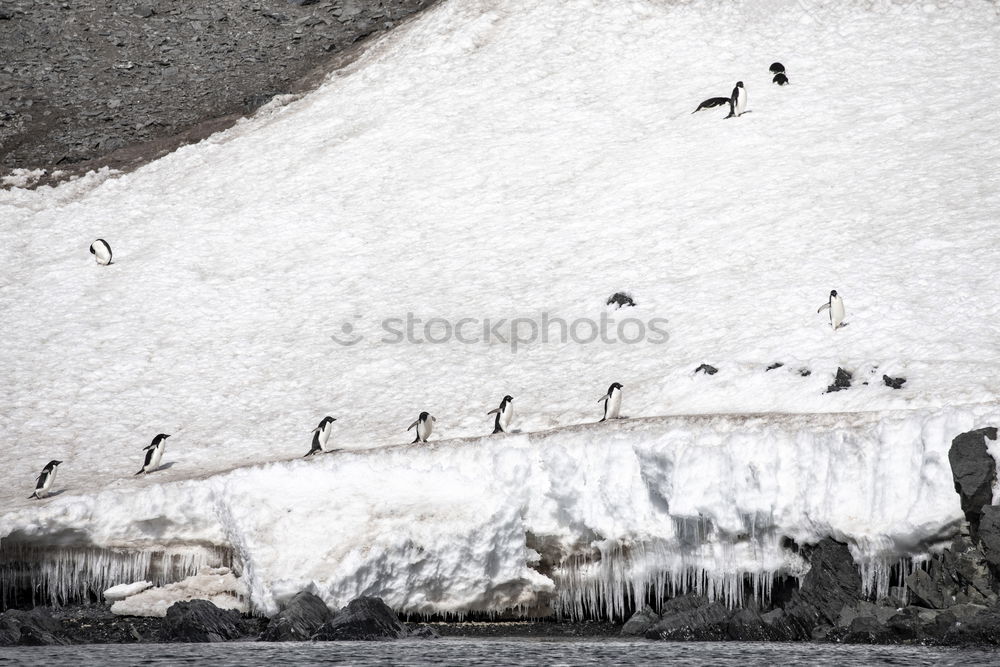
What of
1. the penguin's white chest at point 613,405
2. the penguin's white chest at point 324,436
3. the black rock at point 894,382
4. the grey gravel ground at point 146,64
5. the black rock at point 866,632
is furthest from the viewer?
the grey gravel ground at point 146,64

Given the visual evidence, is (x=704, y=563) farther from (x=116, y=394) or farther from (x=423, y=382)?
(x=116, y=394)

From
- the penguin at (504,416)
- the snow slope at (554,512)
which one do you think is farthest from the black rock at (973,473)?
the penguin at (504,416)

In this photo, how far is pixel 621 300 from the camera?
23969 millimetres

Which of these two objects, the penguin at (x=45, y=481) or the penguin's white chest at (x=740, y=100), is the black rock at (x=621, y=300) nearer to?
the penguin's white chest at (x=740, y=100)

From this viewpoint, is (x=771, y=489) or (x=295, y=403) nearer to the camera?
(x=771, y=489)

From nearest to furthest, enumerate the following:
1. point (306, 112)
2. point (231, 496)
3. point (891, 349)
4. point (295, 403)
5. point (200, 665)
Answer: point (200, 665) < point (231, 496) < point (891, 349) < point (295, 403) < point (306, 112)

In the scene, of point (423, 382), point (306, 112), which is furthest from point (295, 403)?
point (306, 112)

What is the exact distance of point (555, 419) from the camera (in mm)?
19359

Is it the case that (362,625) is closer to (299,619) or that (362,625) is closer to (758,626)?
(299,619)


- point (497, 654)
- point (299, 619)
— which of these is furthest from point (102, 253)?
point (497, 654)

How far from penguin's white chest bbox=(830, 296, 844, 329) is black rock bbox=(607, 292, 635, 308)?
4.69 m

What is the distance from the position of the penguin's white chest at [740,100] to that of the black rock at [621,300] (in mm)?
9992

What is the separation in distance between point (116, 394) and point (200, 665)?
1077 centimetres

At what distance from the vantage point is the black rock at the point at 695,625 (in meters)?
14.9
